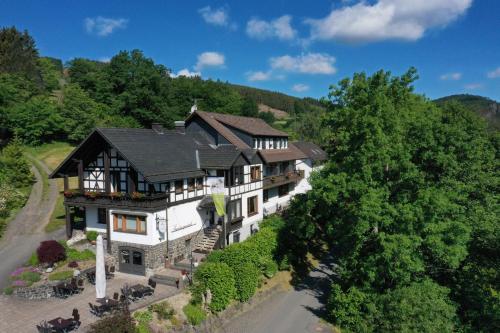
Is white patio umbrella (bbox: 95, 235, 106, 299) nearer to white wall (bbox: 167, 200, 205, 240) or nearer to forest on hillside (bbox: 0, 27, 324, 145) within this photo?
white wall (bbox: 167, 200, 205, 240)

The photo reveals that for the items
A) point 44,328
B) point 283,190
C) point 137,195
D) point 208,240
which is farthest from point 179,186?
point 283,190

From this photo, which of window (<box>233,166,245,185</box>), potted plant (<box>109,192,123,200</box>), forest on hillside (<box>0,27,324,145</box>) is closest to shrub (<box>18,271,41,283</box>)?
potted plant (<box>109,192,123,200</box>)

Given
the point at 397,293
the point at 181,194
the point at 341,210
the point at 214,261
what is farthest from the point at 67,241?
the point at 397,293

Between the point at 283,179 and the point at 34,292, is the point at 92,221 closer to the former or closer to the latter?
the point at 34,292

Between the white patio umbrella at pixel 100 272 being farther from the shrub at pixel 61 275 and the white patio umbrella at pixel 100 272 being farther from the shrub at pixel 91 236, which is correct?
the shrub at pixel 91 236

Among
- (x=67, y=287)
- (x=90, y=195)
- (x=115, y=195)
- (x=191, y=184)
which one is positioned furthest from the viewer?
(x=191, y=184)

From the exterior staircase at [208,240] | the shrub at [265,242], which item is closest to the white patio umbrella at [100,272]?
the exterior staircase at [208,240]
